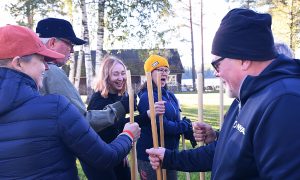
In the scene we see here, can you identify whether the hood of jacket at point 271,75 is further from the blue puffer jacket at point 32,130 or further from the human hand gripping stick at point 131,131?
the human hand gripping stick at point 131,131

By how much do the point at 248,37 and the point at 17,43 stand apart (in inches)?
50.1

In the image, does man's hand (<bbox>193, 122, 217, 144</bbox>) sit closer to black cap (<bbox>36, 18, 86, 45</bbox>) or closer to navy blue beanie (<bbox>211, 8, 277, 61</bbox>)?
black cap (<bbox>36, 18, 86, 45</bbox>)

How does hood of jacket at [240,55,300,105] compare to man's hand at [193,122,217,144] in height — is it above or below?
above

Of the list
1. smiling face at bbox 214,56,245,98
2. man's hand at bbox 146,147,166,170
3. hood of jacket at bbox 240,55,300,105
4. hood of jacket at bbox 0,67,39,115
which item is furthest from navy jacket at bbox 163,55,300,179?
hood of jacket at bbox 0,67,39,115

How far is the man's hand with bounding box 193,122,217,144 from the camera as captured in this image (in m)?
3.28

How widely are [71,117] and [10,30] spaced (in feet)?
2.07

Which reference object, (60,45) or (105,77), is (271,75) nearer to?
(60,45)

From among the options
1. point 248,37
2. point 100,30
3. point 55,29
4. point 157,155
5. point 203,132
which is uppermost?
point 100,30

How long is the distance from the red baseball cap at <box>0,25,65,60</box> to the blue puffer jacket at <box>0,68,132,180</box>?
0.35 feet

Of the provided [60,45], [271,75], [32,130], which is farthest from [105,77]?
[271,75]

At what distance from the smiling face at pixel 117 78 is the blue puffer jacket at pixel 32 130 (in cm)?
183

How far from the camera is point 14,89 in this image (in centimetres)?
200

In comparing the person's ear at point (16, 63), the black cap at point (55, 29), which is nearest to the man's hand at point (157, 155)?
the black cap at point (55, 29)

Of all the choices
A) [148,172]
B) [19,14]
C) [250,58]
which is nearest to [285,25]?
[19,14]
